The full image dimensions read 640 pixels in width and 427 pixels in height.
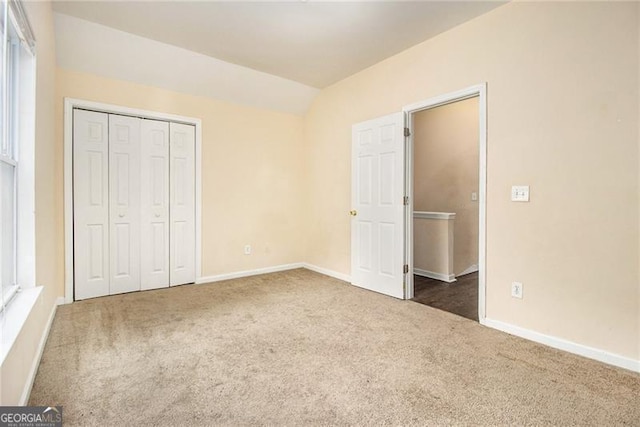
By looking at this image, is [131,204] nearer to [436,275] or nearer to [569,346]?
[436,275]

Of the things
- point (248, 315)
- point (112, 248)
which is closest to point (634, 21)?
point (248, 315)

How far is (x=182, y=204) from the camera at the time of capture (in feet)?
12.9

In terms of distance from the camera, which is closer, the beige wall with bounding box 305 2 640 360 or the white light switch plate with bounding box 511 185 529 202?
the beige wall with bounding box 305 2 640 360

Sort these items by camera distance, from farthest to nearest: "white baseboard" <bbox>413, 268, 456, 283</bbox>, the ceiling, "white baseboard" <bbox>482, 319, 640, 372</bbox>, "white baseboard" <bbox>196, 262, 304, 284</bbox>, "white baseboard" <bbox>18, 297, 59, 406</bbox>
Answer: "white baseboard" <bbox>413, 268, 456, 283</bbox> < "white baseboard" <bbox>196, 262, 304, 284</bbox> < the ceiling < "white baseboard" <bbox>482, 319, 640, 372</bbox> < "white baseboard" <bbox>18, 297, 59, 406</bbox>

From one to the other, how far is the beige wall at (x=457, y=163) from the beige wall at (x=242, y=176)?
1903 mm

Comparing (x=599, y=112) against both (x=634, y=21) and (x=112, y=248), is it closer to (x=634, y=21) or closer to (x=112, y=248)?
(x=634, y=21)

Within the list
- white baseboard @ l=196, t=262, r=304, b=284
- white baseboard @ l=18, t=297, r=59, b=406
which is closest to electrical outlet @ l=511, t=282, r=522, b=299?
white baseboard @ l=196, t=262, r=304, b=284

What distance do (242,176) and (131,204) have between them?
1406mm

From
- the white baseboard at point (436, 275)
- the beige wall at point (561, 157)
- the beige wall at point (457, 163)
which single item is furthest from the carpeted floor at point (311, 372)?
the beige wall at point (457, 163)

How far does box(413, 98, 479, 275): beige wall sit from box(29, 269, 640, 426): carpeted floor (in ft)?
6.55

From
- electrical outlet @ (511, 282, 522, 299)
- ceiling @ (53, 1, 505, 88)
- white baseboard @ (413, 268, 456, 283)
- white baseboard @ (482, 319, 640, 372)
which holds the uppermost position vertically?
ceiling @ (53, 1, 505, 88)

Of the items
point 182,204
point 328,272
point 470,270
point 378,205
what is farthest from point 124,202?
point 470,270

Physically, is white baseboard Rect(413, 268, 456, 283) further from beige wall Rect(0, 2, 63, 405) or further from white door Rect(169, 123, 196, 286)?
beige wall Rect(0, 2, 63, 405)

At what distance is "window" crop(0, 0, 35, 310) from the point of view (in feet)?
5.76
